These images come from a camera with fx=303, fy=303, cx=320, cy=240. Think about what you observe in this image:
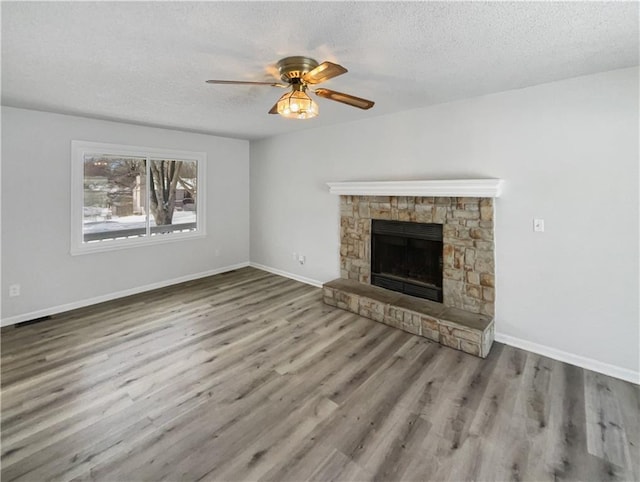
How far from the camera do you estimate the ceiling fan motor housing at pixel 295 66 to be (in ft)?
7.02

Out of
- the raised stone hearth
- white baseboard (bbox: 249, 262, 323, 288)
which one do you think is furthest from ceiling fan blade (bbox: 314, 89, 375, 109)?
white baseboard (bbox: 249, 262, 323, 288)

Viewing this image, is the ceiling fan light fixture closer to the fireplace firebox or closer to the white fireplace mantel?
the white fireplace mantel

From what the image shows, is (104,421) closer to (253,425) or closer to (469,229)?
(253,425)

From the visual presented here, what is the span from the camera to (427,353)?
2.86 metres

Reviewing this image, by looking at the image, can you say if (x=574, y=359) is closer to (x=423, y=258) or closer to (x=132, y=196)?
(x=423, y=258)

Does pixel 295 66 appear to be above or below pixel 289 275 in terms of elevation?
above

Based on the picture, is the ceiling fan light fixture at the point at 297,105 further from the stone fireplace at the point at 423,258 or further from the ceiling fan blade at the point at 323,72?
the stone fireplace at the point at 423,258

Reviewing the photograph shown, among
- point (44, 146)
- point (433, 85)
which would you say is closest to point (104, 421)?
point (44, 146)

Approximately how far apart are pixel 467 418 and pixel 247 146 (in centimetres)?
529

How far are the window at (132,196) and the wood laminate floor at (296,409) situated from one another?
4.48 feet

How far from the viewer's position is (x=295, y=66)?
2160mm

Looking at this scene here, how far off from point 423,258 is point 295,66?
8.32 feet

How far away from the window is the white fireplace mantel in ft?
8.13

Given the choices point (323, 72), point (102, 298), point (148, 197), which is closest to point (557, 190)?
point (323, 72)
